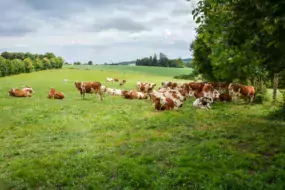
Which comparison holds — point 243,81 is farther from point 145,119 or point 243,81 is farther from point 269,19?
point 269,19

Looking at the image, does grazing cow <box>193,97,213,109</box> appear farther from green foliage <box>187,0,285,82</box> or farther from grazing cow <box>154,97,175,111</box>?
green foliage <box>187,0,285,82</box>

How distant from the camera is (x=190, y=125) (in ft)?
50.5

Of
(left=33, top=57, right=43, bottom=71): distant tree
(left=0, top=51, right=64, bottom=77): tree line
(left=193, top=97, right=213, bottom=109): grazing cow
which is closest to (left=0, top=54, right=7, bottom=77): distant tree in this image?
(left=0, top=51, right=64, bottom=77): tree line

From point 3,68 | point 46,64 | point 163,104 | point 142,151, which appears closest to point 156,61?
point 46,64

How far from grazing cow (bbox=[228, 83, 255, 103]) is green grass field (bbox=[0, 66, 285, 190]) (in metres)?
5.03

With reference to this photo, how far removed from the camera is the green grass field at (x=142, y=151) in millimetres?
8250

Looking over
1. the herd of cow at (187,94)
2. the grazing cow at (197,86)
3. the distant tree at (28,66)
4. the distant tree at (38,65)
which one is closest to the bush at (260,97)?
the herd of cow at (187,94)

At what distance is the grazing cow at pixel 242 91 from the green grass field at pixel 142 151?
16.5 feet

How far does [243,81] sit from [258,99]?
726cm

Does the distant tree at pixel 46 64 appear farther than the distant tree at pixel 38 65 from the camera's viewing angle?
Yes

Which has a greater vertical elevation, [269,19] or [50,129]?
[269,19]

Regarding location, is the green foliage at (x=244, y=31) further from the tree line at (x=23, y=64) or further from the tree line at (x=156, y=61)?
the tree line at (x=156, y=61)

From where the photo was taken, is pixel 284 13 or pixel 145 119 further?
pixel 145 119

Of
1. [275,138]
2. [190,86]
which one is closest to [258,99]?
[190,86]
